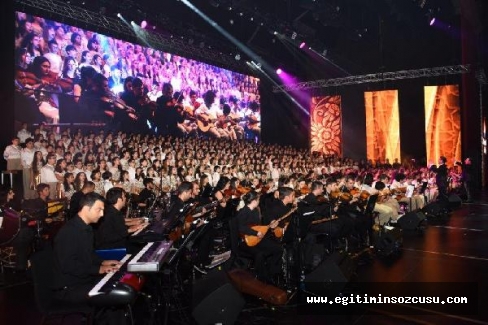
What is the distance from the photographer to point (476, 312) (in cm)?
490

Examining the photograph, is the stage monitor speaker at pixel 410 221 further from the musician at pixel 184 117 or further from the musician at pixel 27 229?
the musician at pixel 184 117

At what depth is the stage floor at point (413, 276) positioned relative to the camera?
4797 mm

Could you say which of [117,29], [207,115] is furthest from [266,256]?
[207,115]

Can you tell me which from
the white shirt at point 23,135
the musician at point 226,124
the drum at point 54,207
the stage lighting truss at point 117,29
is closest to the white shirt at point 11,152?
the white shirt at point 23,135

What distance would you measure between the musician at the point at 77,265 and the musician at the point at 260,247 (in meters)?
2.44

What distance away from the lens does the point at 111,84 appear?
13852mm

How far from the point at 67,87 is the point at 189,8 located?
700cm

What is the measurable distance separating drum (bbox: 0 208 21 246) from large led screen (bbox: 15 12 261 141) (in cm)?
558

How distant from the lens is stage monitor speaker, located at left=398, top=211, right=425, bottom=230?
10.3 meters

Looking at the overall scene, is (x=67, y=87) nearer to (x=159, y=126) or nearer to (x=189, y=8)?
(x=159, y=126)

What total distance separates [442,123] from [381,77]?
13.6 ft

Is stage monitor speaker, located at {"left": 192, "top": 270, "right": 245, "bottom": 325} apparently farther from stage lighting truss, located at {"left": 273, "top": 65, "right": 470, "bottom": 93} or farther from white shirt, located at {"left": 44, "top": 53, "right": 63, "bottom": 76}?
stage lighting truss, located at {"left": 273, "top": 65, "right": 470, "bottom": 93}

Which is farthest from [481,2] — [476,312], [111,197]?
[111,197]

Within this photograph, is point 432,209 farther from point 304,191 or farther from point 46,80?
point 46,80
